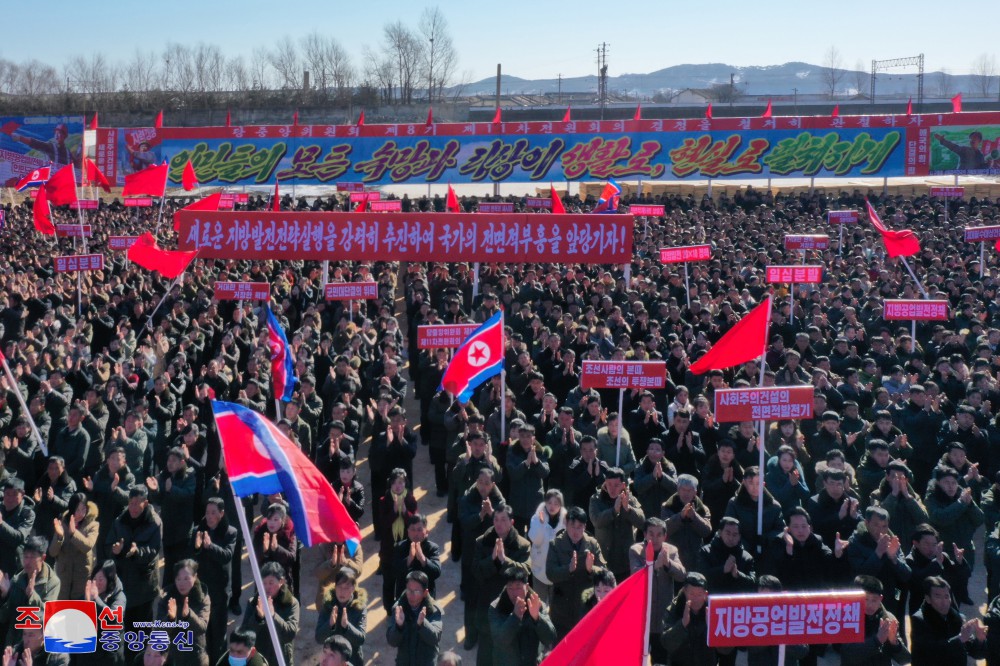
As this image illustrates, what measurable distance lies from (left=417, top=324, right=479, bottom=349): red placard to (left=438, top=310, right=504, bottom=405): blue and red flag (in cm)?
80

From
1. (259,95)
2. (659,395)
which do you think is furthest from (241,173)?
(259,95)

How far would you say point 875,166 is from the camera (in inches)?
1230

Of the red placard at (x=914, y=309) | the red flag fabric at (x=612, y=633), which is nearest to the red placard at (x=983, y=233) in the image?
the red placard at (x=914, y=309)

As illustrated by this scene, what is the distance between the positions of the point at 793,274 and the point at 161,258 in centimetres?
841

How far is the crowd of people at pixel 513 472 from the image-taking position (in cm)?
605

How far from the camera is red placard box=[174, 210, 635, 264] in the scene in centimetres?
1245

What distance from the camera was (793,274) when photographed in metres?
13.0

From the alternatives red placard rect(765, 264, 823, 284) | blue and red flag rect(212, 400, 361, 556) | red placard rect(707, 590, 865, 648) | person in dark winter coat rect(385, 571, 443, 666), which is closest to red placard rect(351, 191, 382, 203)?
red placard rect(765, 264, 823, 284)

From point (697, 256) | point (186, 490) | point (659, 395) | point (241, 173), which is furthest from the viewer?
point (241, 173)

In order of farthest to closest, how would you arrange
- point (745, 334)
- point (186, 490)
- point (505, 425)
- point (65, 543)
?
point (505, 425)
point (745, 334)
point (186, 490)
point (65, 543)

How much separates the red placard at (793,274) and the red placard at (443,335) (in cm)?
492

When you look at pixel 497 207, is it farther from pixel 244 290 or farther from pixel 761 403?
pixel 761 403

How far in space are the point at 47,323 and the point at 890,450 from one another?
999cm

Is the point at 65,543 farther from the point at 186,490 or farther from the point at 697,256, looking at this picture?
the point at 697,256
